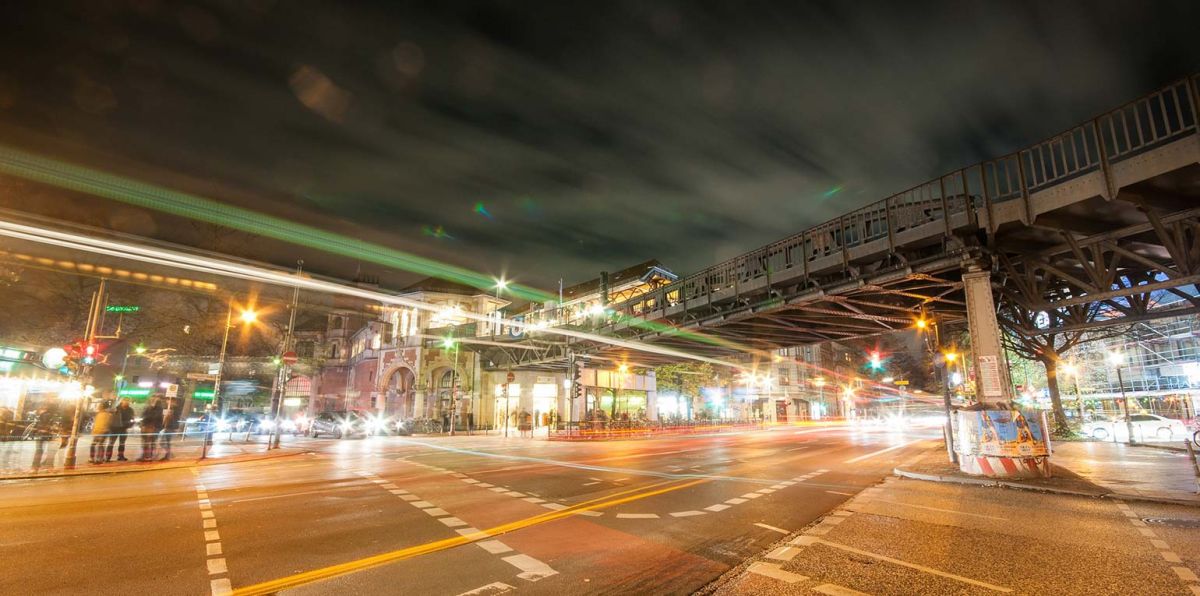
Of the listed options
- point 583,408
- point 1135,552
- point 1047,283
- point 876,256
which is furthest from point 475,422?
point 1135,552

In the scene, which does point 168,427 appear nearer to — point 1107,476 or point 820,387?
point 1107,476

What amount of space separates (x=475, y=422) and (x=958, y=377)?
37520mm

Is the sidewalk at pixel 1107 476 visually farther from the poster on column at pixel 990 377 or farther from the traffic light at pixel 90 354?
the traffic light at pixel 90 354

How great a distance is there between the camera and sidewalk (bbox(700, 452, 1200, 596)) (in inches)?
199

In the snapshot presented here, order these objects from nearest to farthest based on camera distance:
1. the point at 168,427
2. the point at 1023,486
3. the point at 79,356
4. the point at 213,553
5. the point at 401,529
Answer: the point at 213,553 < the point at 401,529 < the point at 1023,486 < the point at 79,356 < the point at 168,427

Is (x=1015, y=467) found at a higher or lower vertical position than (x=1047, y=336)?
lower

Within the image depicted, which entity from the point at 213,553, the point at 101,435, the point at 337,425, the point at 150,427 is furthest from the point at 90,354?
the point at 337,425

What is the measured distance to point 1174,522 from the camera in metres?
8.01

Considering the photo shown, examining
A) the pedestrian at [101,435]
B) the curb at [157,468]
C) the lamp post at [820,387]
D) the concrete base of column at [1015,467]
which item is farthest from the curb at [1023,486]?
the lamp post at [820,387]

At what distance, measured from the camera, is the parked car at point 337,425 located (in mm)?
37438

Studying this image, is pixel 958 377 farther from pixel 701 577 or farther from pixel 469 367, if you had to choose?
pixel 469 367

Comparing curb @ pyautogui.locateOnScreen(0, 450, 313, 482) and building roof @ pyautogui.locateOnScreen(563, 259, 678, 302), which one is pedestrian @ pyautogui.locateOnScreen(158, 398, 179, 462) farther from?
building roof @ pyautogui.locateOnScreen(563, 259, 678, 302)

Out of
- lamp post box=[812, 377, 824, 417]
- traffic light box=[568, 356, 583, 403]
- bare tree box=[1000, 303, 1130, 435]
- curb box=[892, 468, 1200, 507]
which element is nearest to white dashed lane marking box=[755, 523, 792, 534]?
curb box=[892, 468, 1200, 507]

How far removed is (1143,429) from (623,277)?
38.7 m
